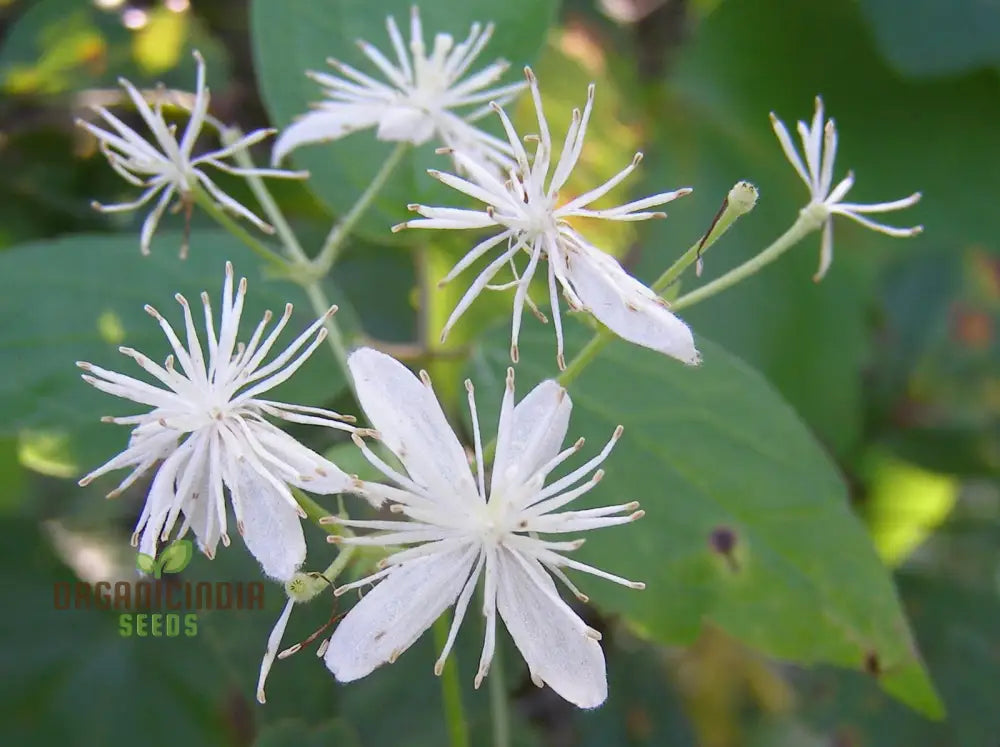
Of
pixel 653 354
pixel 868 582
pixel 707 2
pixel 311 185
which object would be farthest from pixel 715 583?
pixel 707 2

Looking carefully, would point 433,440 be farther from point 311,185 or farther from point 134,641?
point 134,641

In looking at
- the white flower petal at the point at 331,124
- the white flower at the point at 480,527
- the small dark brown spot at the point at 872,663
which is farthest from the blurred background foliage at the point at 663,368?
the white flower at the point at 480,527

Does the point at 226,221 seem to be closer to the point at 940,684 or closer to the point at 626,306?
the point at 626,306

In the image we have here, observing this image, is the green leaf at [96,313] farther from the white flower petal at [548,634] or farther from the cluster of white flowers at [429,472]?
the white flower petal at [548,634]

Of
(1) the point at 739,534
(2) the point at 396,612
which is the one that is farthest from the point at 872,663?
(2) the point at 396,612

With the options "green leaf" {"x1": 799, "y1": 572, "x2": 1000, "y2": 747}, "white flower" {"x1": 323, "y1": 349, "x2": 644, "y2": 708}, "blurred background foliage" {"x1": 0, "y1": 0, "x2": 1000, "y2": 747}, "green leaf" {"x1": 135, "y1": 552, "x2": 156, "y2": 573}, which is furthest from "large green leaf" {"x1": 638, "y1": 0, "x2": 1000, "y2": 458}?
"green leaf" {"x1": 135, "y1": 552, "x2": 156, "y2": 573}

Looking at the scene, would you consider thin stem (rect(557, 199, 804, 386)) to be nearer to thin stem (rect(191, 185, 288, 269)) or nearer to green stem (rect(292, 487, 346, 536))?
green stem (rect(292, 487, 346, 536))

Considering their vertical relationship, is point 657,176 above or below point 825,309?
above
